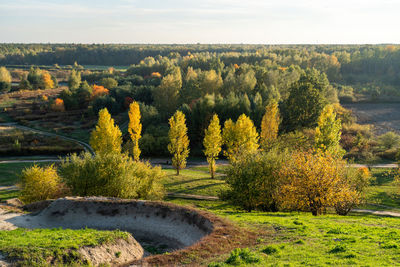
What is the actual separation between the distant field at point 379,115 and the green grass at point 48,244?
10555 centimetres

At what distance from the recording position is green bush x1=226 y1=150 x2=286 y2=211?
41375mm

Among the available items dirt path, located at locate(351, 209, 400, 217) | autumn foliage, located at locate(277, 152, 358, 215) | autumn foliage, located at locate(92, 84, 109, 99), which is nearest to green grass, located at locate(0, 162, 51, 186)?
autumn foliage, located at locate(277, 152, 358, 215)

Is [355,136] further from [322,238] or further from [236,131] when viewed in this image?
[322,238]

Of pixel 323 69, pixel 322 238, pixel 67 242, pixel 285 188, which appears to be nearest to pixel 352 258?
pixel 322 238

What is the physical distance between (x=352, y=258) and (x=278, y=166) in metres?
22.7

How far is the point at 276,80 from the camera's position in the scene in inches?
4525

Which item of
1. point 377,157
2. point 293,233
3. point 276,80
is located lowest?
point 377,157

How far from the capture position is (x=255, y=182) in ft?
135

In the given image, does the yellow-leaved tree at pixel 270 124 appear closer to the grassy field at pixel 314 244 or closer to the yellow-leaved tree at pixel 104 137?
the yellow-leaved tree at pixel 104 137

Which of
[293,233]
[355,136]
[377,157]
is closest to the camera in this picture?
[293,233]

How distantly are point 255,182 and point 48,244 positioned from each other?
24.9m

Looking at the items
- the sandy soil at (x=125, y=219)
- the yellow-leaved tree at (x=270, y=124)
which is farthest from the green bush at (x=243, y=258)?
the yellow-leaved tree at (x=270, y=124)

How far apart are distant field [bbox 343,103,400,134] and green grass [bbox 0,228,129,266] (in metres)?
106

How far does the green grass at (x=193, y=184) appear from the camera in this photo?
58053mm
